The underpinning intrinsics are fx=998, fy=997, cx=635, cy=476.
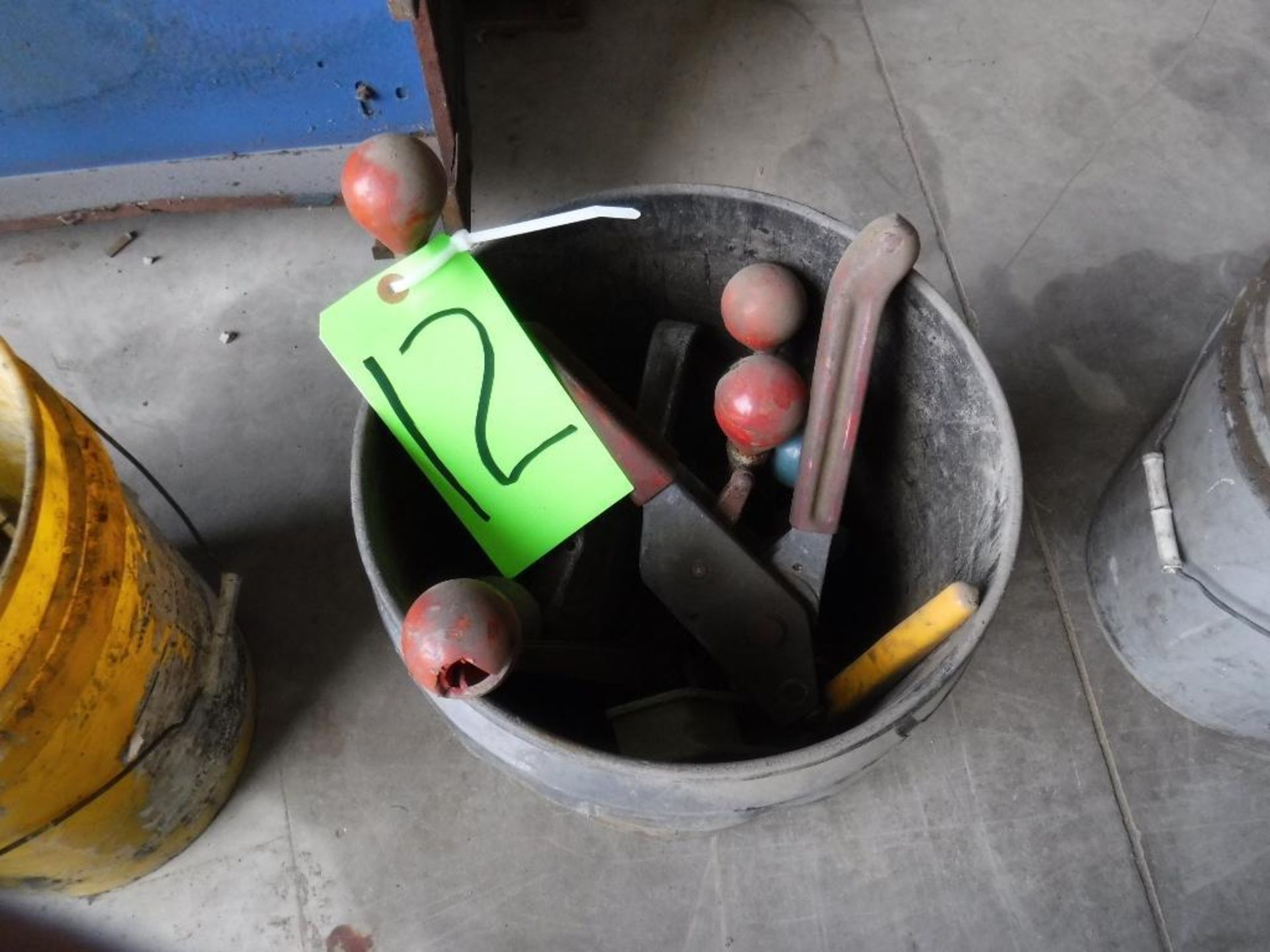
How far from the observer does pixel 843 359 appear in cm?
62

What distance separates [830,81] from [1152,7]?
1.53 feet

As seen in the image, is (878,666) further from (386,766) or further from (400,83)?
(400,83)


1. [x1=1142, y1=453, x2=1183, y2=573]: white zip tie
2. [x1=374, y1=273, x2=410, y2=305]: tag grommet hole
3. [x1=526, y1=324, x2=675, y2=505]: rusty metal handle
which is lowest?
[x1=1142, y1=453, x2=1183, y2=573]: white zip tie

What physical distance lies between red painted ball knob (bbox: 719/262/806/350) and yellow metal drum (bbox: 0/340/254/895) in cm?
43

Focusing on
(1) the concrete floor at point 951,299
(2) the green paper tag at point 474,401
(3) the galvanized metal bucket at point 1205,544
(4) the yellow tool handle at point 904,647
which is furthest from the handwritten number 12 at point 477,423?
(3) the galvanized metal bucket at point 1205,544

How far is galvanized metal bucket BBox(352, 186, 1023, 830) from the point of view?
0.53 metres

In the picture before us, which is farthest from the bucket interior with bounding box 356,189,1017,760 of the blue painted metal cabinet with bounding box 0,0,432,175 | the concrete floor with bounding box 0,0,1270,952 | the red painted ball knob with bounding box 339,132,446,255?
the blue painted metal cabinet with bounding box 0,0,432,175

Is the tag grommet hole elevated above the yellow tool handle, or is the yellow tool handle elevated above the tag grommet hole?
the tag grommet hole

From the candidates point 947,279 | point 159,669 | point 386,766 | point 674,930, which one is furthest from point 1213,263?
point 159,669

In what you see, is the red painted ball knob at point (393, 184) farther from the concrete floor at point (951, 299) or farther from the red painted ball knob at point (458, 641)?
the concrete floor at point (951, 299)

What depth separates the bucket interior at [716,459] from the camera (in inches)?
24.4

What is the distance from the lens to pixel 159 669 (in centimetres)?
73

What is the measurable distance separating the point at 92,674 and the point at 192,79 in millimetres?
597

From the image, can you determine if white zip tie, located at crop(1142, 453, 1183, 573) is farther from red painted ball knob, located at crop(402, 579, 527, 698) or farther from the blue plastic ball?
red painted ball knob, located at crop(402, 579, 527, 698)
